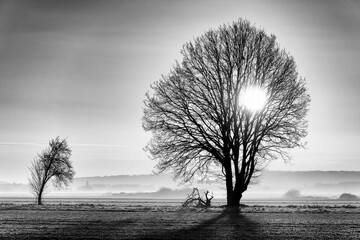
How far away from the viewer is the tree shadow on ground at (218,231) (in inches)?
684

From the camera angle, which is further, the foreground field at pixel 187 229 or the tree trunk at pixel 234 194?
the tree trunk at pixel 234 194

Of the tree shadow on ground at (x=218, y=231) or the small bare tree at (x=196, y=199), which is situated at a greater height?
the small bare tree at (x=196, y=199)

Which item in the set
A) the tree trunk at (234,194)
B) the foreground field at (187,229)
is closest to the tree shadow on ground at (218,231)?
the foreground field at (187,229)

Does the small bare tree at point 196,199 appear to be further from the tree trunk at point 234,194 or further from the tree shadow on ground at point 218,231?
the tree shadow on ground at point 218,231

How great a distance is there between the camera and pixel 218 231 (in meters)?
19.4

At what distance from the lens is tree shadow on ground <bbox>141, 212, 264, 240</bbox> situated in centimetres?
1738

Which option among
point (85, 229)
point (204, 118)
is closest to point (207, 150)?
point (204, 118)

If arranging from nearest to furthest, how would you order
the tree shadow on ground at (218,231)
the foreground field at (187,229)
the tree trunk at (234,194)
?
the tree shadow on ground at (218,231), the foreground field at (187,229), the tree trunk at (234,194)

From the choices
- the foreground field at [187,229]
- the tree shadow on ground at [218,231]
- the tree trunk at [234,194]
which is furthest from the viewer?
the tree trunk at [234,194]

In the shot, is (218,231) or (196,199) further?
(196,199)

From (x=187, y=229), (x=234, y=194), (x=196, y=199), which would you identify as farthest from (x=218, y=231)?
(x=196, y=199)

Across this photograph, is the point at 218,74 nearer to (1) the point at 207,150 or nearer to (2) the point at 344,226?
(1) the point at 207,150

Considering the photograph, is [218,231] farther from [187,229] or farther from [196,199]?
[196,199]

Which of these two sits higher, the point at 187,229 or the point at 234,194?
the point at 234,194
